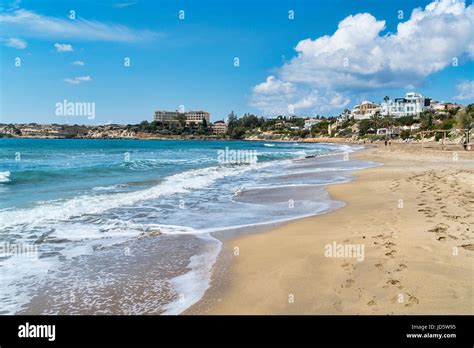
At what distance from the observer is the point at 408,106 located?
166 meters

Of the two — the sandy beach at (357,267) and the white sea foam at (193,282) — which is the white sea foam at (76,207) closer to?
the white sea foam at (193,282)

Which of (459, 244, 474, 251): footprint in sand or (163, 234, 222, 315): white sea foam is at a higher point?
(459, 244, 474, 251): footprint in sand

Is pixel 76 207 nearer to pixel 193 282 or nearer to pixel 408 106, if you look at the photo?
pixel 193 282

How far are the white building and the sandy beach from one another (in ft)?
547

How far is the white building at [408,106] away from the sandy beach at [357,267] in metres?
167

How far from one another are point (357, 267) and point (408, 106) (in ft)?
585

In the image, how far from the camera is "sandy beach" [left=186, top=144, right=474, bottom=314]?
4805 mm

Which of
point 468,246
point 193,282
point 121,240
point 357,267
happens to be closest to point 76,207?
point 121,240

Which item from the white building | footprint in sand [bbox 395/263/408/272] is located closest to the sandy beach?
footprint in sand [bbox 395/263/408/272]

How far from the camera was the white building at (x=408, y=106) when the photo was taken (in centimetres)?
16400

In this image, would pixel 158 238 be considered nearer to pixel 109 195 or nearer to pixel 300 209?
pixel 300 209

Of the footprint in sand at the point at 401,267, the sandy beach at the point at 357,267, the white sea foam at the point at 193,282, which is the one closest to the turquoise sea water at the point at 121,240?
the white sea foam at the point at 193,282

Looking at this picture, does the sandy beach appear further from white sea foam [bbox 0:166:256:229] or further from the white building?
the white building
